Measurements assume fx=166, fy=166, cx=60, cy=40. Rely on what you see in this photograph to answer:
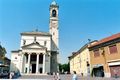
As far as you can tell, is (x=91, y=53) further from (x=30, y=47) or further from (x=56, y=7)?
(x=56, y=7)

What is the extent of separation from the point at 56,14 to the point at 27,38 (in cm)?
1813

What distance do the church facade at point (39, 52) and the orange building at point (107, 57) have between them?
89.0 ft

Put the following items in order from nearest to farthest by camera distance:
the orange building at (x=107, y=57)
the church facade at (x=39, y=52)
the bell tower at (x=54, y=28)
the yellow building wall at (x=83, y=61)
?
the orange building at (x=107, y=57) < the yellow building wall at (x=83, y=61) < the church facade at (x=39, y=52) < the bell tower at (x=54, y=28)

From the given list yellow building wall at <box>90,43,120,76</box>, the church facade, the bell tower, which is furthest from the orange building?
the bell tower

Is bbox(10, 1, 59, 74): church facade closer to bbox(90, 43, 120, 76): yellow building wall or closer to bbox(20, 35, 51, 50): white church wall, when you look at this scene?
bbox(20, 35, 51, 50): white church wall

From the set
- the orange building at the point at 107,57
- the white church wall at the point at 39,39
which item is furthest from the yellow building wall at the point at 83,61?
the white church wall at the point at 39,39

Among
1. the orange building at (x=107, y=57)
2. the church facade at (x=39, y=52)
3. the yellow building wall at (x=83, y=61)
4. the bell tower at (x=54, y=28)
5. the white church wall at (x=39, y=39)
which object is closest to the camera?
the orange building at (x=107, y=57)

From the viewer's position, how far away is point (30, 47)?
60.5 metres

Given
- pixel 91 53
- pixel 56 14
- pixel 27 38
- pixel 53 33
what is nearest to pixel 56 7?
pixel 56 14

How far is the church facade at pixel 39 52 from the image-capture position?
60312 mm

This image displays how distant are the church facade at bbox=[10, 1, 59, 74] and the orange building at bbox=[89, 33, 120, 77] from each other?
2713 cm

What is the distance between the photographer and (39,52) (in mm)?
60406

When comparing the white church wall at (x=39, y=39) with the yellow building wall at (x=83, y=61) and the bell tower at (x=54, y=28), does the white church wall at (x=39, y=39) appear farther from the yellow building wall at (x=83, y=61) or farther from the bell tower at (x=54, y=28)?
the yellow building wall at (x=83, y=61)

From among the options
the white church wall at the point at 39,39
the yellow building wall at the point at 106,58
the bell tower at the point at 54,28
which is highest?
the bell tower at the point at 54,28
